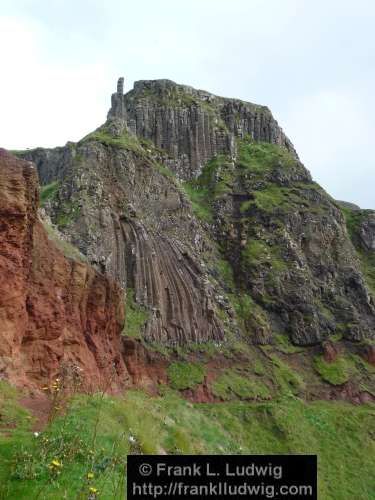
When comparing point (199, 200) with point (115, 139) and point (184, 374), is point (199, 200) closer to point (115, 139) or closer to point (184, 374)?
point (115, 139)

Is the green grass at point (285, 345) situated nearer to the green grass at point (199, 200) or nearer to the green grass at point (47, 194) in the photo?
the green grass at point (199, 200)

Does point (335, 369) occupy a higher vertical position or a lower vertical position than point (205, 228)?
lower

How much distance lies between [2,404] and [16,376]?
121 inches

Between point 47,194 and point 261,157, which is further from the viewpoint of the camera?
point 261,157

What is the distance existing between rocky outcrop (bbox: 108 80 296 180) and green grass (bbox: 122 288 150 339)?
82.8 feet

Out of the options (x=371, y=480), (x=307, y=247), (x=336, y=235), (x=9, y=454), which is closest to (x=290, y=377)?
(x=371, y=480)

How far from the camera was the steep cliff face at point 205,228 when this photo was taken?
40.9 m

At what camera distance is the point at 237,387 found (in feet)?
126

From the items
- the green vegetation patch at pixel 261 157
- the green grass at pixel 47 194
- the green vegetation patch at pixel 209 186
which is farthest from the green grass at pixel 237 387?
the green vegetation patch at pixel 261 157

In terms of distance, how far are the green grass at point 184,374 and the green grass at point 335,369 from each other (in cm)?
1195

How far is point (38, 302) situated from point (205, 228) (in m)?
34.5

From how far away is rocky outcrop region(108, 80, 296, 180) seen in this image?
62625 millimetres

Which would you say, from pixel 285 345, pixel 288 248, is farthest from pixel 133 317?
pixel 288 248

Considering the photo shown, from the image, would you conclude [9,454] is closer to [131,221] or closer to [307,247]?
[131,221]
